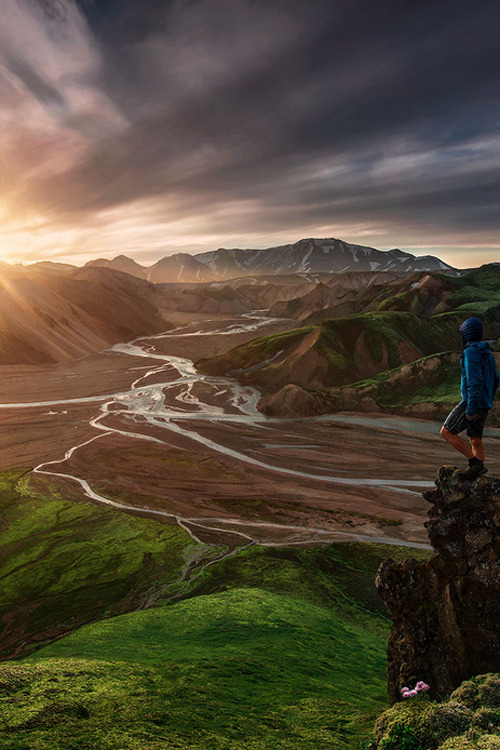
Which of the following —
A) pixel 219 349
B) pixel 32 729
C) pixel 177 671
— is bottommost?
pixel 177 671

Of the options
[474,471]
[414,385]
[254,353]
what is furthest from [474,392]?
[254,353]

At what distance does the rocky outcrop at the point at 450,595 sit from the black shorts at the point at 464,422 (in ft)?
2.70

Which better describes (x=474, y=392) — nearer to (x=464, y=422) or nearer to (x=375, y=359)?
(x=464, y=422)

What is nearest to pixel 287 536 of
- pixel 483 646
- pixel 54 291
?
pixel 483 646

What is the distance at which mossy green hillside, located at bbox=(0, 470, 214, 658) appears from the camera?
1368 centimetres

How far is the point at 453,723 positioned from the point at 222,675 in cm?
450

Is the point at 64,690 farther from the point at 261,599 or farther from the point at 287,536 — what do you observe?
the point at 287,536

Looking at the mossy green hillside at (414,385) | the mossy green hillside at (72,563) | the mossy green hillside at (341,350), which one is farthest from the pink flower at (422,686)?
the mossy green hillside at (341,350)

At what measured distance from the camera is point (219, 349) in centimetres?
8188

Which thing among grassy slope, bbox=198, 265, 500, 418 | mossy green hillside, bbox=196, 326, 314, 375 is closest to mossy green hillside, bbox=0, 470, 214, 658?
grassy slope, bbox=198, 265, 500, 418

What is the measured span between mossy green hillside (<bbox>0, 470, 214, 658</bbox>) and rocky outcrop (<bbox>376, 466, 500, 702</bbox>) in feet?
35.0

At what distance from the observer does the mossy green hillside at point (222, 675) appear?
16.9 feet

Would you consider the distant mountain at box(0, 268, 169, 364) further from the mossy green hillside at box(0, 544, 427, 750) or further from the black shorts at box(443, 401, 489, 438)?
the black shorts at box(443, 401, 489, 438)

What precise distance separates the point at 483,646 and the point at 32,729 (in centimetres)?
575
